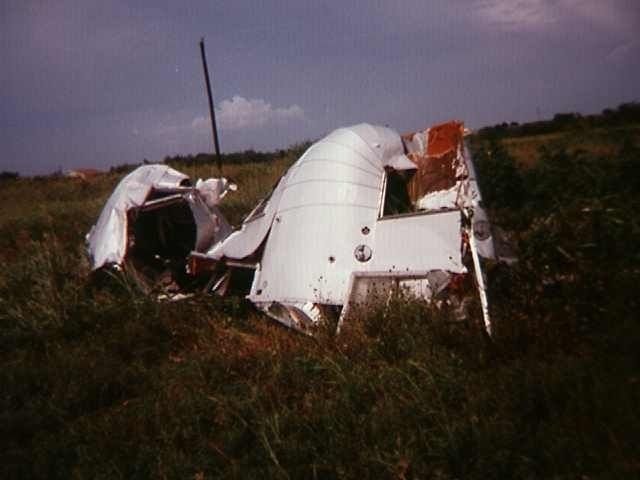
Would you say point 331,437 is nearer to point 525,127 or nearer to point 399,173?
point 399,173

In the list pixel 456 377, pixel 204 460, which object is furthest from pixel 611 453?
pixel 204 460

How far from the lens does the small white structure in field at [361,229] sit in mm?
4305

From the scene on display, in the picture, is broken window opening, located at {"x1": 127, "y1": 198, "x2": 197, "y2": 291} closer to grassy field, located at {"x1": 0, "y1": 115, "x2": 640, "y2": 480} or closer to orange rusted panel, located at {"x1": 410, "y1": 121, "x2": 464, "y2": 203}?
grassy field, located at {"x1": 0, "y1": 115, "x2": 640, "y2": 480}

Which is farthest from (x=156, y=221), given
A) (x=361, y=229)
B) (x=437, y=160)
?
(x=437, y=160)

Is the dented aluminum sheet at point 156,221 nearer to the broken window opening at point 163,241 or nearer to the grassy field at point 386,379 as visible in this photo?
the broken window opening at point 163,241

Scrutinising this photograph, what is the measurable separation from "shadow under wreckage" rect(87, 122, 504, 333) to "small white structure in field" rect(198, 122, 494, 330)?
0.04ft

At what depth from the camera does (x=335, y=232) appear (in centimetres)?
484

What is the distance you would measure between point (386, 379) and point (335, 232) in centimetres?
202

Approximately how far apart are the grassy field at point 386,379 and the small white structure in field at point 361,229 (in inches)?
15.4

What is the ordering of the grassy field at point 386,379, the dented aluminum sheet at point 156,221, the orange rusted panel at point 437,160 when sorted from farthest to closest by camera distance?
1. the dented aluminum sheet at point 156,221
2. the orange rusted panel at point 437,160
3. the grassy field at point 386,379

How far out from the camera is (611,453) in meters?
2.07

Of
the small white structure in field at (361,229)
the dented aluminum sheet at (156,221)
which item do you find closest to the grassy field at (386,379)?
the small white structure in field at (361,229)

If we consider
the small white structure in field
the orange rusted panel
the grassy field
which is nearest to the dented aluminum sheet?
the small white structure in field

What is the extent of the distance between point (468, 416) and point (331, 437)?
0.86m
